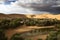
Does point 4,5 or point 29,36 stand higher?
point 4,5

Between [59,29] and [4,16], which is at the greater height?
[4,16]

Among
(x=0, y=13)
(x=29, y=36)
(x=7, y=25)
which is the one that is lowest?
(x=29, y=36)

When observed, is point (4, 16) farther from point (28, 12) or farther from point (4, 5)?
point (28, 12)

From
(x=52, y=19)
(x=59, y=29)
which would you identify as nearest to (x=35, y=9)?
(x=52, y=19)

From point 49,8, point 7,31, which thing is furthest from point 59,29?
point 7,31

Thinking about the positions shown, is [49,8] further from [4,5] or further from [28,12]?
[4,5]

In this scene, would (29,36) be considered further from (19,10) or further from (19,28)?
(19,10)

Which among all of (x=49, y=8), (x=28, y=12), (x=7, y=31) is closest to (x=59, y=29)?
(x=49, y=8)
